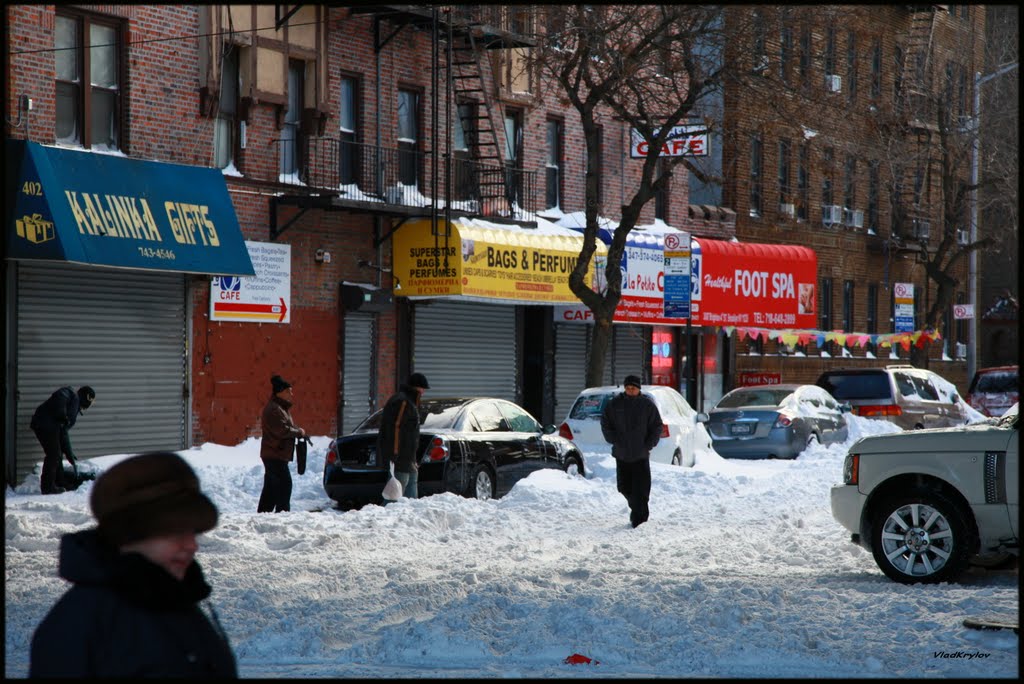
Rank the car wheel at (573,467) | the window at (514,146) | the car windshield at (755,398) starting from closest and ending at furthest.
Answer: the car wheel at (573,467), the car windshield at (755,398), the window at (514,146)

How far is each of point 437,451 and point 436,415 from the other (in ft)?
3.18

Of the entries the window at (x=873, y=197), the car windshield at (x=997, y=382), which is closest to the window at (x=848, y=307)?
the window at (x=873, y=197)

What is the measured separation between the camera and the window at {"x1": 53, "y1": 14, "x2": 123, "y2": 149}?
21.0 meters

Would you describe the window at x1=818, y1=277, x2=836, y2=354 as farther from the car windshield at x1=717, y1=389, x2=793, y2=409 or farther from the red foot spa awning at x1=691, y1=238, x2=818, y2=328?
the car windshield at x1=717, y1=389, x2=793, y2=409

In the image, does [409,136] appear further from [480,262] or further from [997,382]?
[997,382]

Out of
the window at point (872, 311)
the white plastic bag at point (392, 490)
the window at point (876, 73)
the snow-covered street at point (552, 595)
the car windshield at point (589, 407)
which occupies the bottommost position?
the snow-covered street at point (552, 595)

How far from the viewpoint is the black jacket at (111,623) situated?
3.42 m

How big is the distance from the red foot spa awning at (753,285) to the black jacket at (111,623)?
97.2 ft

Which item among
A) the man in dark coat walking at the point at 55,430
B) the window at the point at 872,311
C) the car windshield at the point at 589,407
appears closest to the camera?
the man in dark coat walking at the point at 55,430

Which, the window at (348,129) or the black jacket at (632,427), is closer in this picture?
the black jacket at (632,427)

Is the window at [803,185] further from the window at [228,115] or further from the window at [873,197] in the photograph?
the window at [228,115]

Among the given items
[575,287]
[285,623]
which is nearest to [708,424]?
[575,287]

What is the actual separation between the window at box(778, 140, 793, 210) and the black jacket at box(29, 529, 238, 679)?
37.1m

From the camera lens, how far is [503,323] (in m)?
29.8
